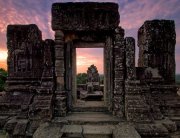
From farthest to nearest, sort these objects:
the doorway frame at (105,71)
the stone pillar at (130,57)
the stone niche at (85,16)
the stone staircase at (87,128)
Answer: the doorway frame at (105,71) < the stone niche at (85,16) < the stone pillar at (130,57) < the stone staircase at (87,128)

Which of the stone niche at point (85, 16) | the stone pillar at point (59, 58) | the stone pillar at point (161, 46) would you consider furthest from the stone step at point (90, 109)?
the stone niche at point (85, 16)

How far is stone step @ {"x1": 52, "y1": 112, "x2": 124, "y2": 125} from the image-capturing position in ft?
21.0

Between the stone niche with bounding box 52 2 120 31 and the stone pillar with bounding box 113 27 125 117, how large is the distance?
0.43 meters

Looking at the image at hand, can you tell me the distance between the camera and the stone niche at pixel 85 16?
7246 mm

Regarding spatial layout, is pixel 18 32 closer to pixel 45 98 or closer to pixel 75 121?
pixel 45 98

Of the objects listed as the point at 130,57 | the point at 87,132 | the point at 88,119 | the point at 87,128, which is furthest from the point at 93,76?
the point at 87,132

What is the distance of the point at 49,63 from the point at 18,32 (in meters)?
2.29

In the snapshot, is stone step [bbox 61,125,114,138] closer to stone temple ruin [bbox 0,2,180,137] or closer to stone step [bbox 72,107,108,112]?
stone temple ruin [bbox 0,2,180,137]

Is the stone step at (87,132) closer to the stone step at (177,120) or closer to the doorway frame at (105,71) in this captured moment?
the doorway frame at (105,71)

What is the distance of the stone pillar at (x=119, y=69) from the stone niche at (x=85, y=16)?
1.41 ft

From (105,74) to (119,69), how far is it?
78cm

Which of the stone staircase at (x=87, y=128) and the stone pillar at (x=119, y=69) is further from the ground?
the stone pillar at (x=119, y=69)

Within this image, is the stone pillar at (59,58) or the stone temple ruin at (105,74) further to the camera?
the stone pillar at (59,58)

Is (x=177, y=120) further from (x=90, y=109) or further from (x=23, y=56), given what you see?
(x=23, y=56)
